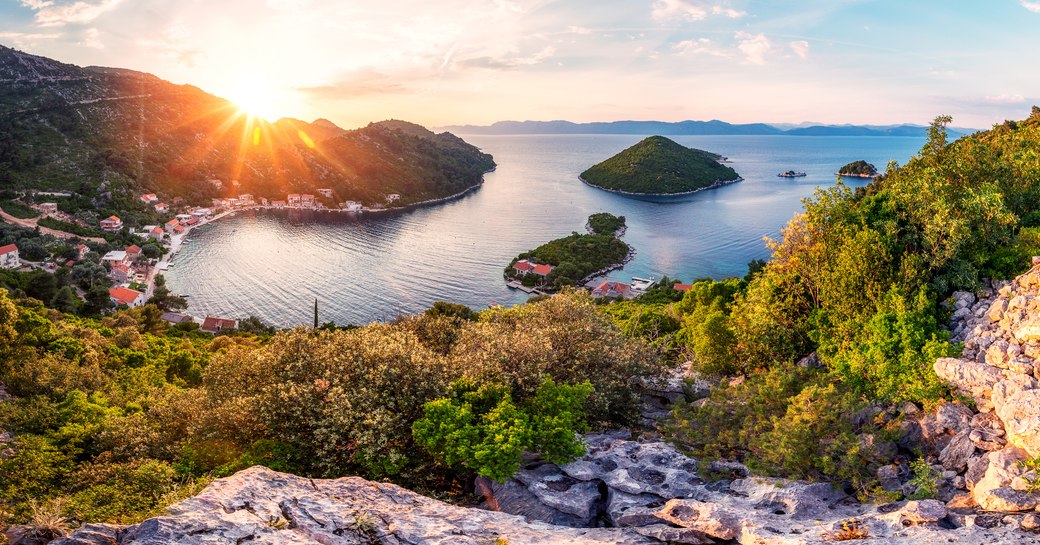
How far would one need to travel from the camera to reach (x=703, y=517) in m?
12.6

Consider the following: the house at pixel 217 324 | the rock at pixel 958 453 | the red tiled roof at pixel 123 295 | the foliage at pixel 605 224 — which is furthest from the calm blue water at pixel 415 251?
the rock at pixel 958 453

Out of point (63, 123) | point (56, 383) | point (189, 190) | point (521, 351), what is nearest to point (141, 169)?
point (189, 190)

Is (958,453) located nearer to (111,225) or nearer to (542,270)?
(542,270)

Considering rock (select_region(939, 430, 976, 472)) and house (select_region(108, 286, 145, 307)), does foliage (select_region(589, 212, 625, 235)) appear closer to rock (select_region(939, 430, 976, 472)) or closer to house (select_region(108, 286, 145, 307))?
house (select_region(108, 286, 145, 307))

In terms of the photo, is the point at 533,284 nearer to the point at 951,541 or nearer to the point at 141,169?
the point at 951,541

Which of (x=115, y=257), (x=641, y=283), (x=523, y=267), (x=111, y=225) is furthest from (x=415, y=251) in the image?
(x=111, y=225)

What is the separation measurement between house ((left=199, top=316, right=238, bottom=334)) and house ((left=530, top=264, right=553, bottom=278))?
5400cm

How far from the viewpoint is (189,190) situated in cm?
15988

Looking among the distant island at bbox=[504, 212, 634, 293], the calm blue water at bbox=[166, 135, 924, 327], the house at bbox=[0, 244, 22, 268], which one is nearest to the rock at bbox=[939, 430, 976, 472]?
the calm blue water at bbox=[166, 135, 924, 327]

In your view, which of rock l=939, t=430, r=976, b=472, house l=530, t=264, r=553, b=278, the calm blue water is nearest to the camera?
rock l=939, t=430, r=976, b=472

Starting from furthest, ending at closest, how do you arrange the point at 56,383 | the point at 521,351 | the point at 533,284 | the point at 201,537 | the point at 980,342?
the point at 533,284, the point at 56,383, the point at 521,351, the point at 980,342, the point at 201,537

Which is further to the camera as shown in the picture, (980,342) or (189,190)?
(189,190)

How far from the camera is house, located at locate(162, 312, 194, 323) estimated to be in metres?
79.1

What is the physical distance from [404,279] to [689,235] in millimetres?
77809
